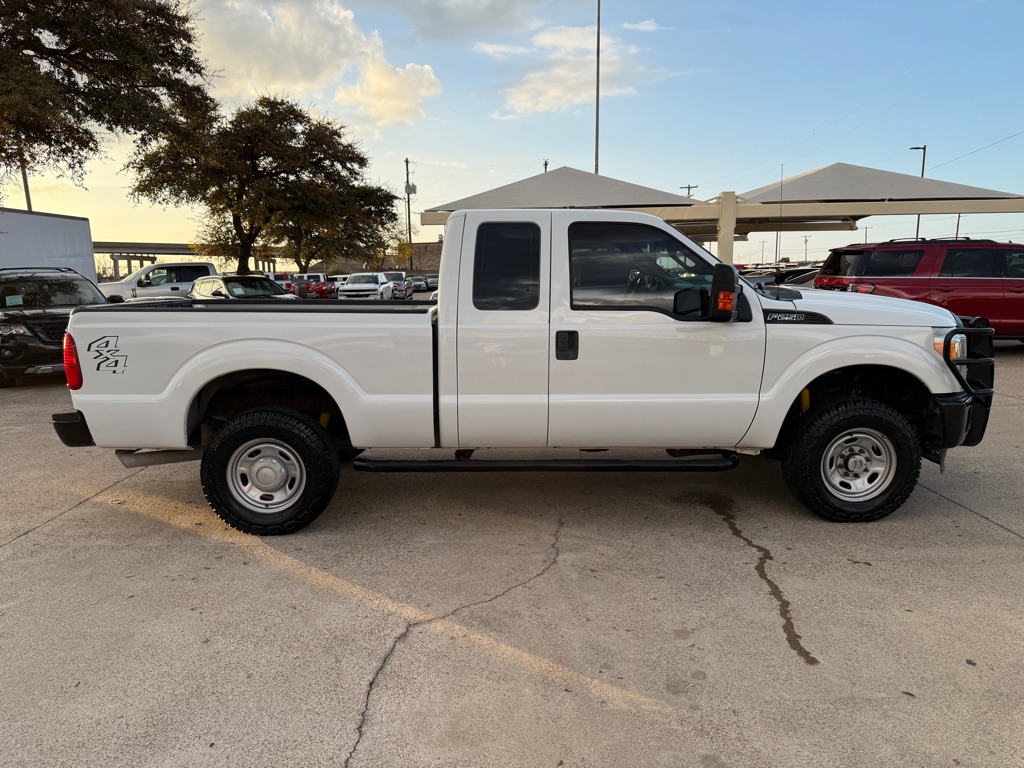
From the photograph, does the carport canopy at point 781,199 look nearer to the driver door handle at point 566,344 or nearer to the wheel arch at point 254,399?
the wheel arch at point 254,399

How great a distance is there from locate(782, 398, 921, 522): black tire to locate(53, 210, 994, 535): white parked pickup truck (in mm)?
14

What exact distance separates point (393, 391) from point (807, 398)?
274 centimetres

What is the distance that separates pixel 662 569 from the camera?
12.3 feet

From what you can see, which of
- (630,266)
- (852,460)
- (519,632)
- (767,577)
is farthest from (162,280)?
(767,577)

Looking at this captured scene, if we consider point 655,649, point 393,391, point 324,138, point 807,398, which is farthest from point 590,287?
point 324,138

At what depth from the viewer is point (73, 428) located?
412 cm

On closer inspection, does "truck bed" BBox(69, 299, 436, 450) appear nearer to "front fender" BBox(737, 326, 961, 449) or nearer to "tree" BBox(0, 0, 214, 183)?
"front fender" BBox(737, 326, 961, 449)

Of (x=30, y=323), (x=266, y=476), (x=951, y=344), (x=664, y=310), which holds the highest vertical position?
(x=664, y=310)

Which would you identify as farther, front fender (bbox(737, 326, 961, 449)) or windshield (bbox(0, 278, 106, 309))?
windshield (bbox(0, 278, 106, 309))

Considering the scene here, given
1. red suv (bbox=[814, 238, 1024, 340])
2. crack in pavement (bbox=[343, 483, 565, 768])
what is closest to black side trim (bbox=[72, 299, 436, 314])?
Answer: crack in pavement (bbox=[343, 483, 565, 768])

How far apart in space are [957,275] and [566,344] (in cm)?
990

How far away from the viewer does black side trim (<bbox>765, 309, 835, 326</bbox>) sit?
13.5ft

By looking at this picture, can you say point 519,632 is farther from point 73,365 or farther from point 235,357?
point 73,365

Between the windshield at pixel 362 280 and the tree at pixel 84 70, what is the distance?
12424 millimetres
